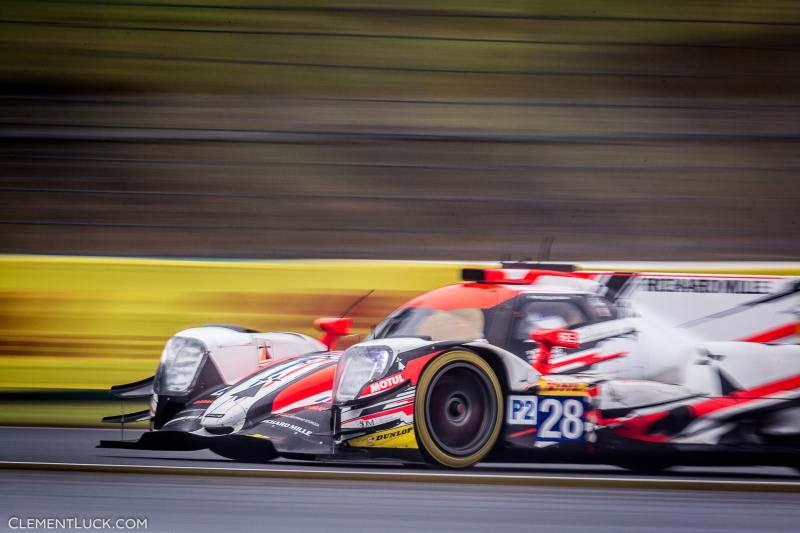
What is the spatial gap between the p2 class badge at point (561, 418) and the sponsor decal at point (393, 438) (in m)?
0.65

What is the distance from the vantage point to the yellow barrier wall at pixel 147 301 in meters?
8.56

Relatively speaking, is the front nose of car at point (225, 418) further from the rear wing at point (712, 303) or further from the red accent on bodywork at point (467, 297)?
the rear wing at point (712, 303)

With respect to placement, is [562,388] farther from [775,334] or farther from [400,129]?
[400,129]

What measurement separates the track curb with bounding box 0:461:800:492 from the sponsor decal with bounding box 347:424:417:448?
0.15 m

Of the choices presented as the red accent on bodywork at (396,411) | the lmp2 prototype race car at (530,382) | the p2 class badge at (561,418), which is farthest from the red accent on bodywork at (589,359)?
the red accent on bodywork at (396,411)

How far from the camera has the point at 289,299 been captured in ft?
28.4

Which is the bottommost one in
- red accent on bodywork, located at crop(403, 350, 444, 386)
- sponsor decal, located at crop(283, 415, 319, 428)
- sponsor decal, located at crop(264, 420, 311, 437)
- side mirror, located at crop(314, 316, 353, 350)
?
sponsor decal, located at crop(264, 420, 311, 437)

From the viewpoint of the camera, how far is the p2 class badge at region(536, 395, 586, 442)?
589 centimetres

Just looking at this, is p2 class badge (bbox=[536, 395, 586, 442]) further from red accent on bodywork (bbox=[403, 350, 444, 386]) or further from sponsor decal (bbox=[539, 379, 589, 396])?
red accent on bodywork (bbox=[403, 350, 444, 386])

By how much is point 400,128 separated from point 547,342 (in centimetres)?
823

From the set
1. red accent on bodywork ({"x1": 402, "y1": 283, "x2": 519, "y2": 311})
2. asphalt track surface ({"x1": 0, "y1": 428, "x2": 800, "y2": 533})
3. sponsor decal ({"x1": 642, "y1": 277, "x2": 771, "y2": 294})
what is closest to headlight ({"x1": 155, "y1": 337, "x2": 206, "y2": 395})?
asphalt track surface ({"x1": 0, "y1": 428, "x2": 800, "y2": 533})

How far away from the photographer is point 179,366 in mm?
6559

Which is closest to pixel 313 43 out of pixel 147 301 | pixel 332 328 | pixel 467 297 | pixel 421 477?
pixel 147 301

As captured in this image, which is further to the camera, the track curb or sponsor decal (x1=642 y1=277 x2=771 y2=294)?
sponsor decal (x1=642 y1=277 x2=771 y2=294)
